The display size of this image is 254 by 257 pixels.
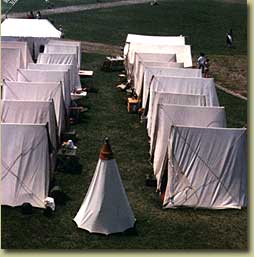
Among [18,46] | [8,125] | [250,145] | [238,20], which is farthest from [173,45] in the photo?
[238,20]

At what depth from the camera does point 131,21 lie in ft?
153

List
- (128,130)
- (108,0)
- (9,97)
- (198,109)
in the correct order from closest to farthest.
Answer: (198,109) → (9,97) → (128,130) → (108,0)

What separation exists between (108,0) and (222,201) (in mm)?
41469

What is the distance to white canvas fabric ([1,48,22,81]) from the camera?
2608 cm

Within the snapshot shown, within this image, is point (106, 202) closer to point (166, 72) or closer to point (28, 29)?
point (166, 72)

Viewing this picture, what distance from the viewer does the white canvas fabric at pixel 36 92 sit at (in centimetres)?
2070

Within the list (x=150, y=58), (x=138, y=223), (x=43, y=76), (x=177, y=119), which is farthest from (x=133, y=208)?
(x=150, y=58)

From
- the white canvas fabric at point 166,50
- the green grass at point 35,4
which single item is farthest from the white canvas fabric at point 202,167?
the green grass at point 35,4

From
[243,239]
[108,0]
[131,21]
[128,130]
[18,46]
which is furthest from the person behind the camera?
[108,0]

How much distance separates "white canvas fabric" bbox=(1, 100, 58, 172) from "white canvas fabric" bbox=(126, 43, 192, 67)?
444 inches

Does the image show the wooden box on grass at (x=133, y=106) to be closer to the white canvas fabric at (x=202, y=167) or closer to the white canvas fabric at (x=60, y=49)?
the white canvas fabric at (x=60, y=49)

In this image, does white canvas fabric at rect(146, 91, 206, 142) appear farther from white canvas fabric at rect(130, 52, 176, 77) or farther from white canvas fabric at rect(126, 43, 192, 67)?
white canvas fabric at rect(126, 43, 192, 67)

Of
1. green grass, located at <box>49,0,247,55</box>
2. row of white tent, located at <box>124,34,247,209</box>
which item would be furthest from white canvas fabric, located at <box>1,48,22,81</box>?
green grass, located at <box>49,0,247,55</box>

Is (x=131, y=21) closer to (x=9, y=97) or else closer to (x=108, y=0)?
(x=108, y=0)
